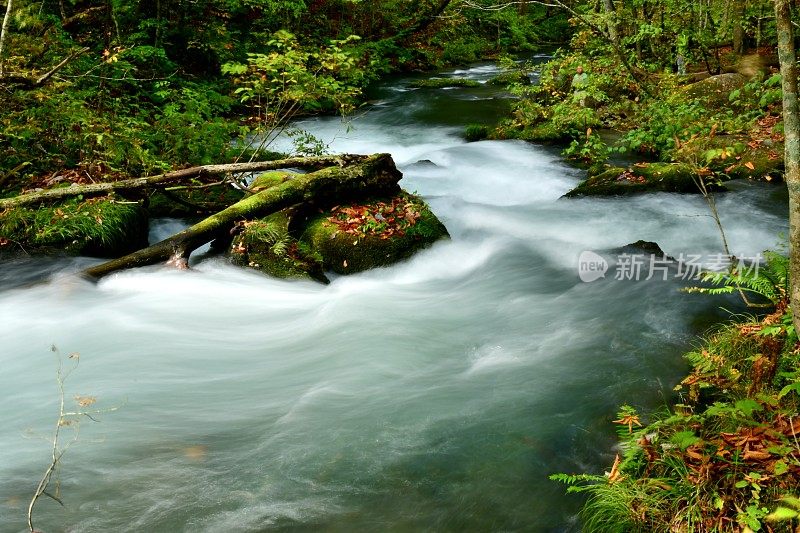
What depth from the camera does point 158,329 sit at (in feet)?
20.7

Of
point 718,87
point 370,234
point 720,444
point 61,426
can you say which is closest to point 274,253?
point 370,234

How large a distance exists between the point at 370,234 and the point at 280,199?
1382mm

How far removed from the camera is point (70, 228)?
764 centimetres

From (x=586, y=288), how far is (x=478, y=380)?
2.65 m

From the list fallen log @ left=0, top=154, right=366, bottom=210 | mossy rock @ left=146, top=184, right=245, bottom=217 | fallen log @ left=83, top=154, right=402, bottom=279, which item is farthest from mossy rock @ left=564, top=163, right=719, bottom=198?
mossy rock @ left=146, top=184, right=245, bottom=217

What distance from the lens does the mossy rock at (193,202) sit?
901 centimetres

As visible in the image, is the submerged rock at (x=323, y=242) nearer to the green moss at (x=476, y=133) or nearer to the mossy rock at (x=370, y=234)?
the mossy rock at (x=370, y=234)

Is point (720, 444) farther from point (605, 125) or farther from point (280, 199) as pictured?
point (605, 125)

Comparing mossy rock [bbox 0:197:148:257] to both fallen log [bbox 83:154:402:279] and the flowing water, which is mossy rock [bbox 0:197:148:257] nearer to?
the flowing water

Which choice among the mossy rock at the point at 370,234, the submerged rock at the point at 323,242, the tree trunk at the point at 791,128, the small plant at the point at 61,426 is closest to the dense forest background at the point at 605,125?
the tree trunk at the point at 791,128

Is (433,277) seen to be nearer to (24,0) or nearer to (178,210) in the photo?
(178,210)

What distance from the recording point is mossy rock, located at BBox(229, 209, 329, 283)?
750 centimetres

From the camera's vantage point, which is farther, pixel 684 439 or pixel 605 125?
pixel 605 125

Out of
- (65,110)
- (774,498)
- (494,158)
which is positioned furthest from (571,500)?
(494,158)
